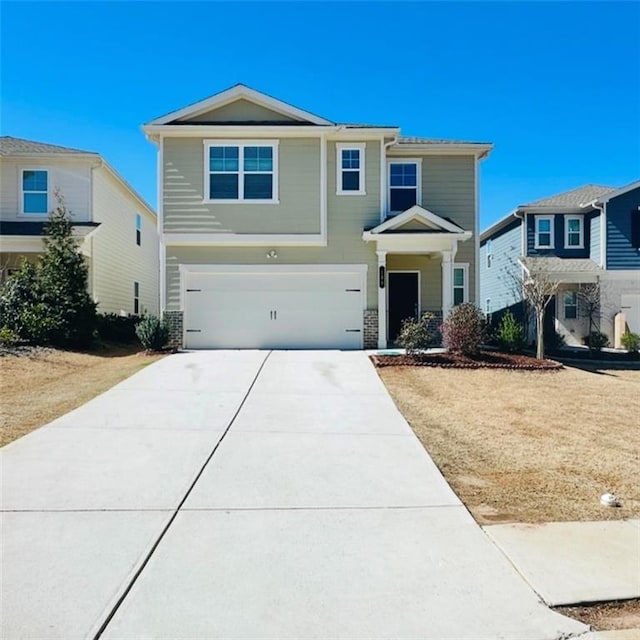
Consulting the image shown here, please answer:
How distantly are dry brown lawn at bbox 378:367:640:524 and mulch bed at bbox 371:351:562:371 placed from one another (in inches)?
13.7

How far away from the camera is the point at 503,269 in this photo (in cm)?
2305

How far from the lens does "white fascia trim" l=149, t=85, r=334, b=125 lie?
14.4 metres

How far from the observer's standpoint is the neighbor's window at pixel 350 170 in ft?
49.1

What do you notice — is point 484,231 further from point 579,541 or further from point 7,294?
point 579,541

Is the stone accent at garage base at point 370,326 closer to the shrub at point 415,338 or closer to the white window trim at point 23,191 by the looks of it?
the shrub at point 415,338

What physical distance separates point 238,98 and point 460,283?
9.17m

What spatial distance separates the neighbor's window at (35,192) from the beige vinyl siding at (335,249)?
22.3 feet

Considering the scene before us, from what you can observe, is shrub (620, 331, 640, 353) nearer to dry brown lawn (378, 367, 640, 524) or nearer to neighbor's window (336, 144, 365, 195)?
dry brown lawn (378, 367, 640, 524)

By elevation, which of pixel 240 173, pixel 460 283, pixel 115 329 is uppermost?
pixel 240 173

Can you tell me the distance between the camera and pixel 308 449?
6.09 m

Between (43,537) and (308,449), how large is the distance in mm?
3030

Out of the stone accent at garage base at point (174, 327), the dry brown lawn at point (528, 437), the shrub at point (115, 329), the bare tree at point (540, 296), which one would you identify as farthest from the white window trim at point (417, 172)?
the shrub at point (115, 329)

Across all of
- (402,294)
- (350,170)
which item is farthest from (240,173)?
(402,294)

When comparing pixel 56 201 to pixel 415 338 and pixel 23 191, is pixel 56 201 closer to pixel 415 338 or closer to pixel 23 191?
pixel 23 191
